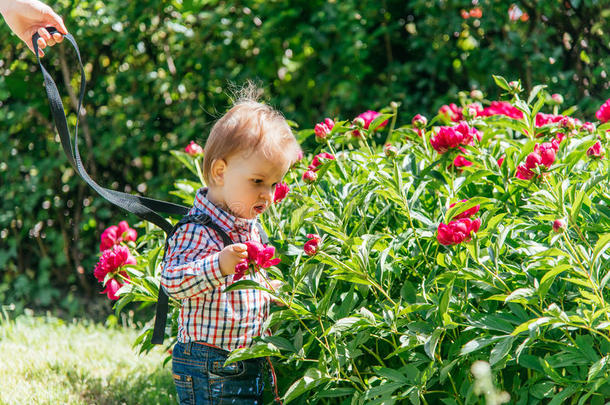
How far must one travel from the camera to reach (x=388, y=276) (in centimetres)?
192

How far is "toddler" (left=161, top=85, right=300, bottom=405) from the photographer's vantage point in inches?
75.4

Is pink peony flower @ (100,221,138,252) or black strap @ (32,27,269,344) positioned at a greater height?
black strap @ (32,27,269,344)

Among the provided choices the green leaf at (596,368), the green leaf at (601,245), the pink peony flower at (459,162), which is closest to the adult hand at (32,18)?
the pink peony flower at (459,162)

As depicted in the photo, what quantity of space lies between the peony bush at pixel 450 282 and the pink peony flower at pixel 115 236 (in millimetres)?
139

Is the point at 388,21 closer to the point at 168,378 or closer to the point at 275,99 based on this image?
the point at 275,99

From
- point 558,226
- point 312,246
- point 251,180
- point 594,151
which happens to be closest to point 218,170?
point 251,180

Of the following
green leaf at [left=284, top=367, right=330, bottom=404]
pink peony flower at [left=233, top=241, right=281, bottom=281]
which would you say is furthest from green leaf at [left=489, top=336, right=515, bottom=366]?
pink peony flower at [left=233, top=241, right=281, bottom=281]

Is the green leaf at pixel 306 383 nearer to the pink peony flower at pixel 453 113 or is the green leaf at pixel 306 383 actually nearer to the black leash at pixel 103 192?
the black leash at pixel 103 192

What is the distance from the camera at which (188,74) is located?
15.4ft

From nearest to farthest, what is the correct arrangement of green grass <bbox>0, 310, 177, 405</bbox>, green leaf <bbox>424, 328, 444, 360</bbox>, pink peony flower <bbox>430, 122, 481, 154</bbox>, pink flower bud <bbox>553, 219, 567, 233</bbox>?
pink flower bud <bbox>553, 219, 567, 233</bbox> < green leaf <bbox>424, 328, 444, 360</bbox> < pink peony flower <bbox>430, 122, 481, 154</bbox> < green grass <bbox>0, 310, 177, 405</bbox>

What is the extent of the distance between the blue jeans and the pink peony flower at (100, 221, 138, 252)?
0.59 m

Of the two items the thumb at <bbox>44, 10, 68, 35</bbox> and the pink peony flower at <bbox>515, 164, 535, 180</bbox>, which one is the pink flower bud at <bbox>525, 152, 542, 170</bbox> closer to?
the pink peony flower at <bbox>515, 164, 535, 180</bbox>

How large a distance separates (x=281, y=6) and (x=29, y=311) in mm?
2553

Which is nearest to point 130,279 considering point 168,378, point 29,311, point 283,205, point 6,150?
point 283,205
